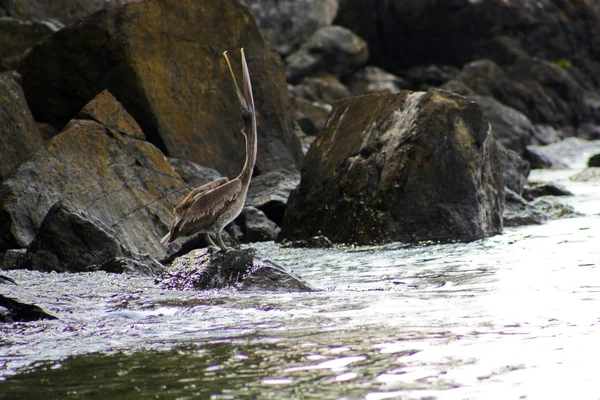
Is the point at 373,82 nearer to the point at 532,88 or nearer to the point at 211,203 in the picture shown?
the point at 532,88

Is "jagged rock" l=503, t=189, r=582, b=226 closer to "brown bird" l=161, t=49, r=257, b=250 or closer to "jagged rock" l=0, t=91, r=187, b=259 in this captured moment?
"jagged rock" l=0, t=91, r=187, b=259

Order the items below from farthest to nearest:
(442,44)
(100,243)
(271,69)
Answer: (442,44) → (271,69) → (100,243)

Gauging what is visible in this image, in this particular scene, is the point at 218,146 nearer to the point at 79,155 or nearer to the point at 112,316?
the point at 79,155

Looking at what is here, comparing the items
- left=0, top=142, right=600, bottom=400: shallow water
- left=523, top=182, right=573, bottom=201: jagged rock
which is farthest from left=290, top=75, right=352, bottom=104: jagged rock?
left=0, top=142, right=600, bottom=400: shallow water

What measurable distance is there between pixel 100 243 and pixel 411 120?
14.5 feet

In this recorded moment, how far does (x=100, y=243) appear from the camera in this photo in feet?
27.5

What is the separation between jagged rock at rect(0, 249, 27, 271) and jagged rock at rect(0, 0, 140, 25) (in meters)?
13.5

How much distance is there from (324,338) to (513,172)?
10676mm

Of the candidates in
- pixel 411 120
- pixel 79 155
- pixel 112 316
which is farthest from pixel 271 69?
pixel 112 316

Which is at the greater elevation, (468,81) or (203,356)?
(468,81)

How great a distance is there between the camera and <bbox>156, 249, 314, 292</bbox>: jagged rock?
6.92 m

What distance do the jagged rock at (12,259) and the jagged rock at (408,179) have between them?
3.92m

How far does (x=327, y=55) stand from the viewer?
3094 centimetres

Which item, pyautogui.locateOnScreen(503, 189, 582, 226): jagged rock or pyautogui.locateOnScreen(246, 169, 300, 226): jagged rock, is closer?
pyautogui.locateOnScreen(503, 189, 582, 226): jagged rock
